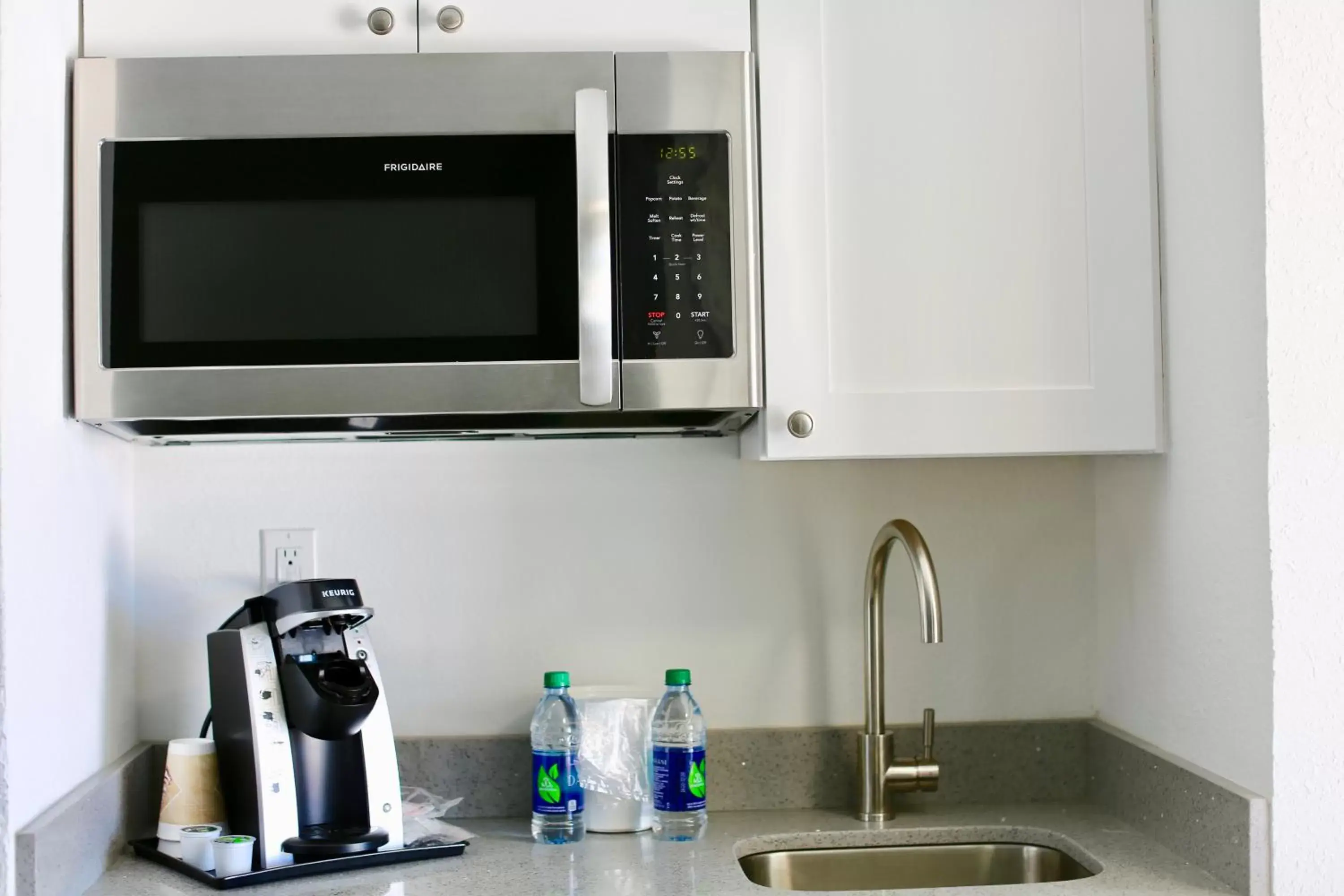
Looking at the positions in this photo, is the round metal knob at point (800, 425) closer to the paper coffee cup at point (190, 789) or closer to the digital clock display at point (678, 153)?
the digital clock display at point (678, 153)

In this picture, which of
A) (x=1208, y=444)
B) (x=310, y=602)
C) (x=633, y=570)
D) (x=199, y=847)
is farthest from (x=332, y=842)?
(x=1208, y=444)

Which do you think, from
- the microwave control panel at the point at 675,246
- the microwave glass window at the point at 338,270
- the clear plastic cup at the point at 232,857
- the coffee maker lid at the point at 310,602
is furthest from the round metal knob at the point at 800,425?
the clear plastic cup at the point at 232,857

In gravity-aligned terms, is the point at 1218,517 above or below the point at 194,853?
above

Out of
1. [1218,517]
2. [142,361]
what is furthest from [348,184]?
[1218,517]

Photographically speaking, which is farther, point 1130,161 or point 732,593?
point 732,593

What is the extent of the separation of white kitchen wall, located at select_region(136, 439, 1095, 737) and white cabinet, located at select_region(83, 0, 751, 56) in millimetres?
535

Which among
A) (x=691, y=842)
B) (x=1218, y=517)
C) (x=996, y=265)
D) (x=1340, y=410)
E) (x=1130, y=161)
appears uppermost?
(x=1130, y=161)

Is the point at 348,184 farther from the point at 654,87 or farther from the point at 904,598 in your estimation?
the point at 904,598

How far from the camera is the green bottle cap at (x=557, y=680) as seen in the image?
5.40 feet

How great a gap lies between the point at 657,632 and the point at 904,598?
35 centimetres

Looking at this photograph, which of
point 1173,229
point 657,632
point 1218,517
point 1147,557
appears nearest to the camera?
point 1218,517

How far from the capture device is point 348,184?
1.50 m

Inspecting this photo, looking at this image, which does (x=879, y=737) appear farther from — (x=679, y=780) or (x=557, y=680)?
(x=557, y=680)

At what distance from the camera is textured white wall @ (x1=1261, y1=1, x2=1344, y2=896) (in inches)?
52.5
